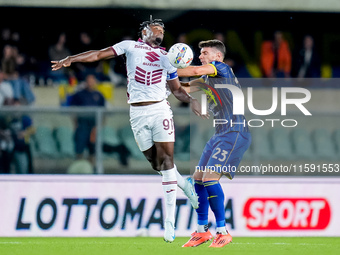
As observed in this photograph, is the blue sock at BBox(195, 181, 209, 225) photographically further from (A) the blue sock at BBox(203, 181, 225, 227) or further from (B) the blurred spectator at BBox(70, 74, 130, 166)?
(B) the blurred spectator at BBox(70, 74, 130, 166)

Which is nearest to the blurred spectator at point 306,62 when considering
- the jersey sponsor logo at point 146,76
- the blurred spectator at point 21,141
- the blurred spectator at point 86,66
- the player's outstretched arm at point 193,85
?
the blurred spectator at point 86,66

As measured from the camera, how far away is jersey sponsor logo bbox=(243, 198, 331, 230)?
1130cm

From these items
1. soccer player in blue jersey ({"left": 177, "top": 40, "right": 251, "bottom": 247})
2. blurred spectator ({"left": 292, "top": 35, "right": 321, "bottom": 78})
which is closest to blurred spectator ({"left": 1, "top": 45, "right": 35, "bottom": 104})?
soccer player in blue jersey ({"left": 177, "top": 40, "right": 251, "bottom": 247})

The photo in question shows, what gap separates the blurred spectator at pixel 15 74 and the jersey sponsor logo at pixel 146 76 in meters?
4.03

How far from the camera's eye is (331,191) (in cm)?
1145

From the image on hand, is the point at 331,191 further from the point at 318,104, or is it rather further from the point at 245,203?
the point at 318,104

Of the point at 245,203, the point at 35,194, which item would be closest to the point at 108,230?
the point at 35,194

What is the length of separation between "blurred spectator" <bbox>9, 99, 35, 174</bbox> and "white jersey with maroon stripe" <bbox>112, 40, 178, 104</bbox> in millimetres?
2706

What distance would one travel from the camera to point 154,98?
8.98m

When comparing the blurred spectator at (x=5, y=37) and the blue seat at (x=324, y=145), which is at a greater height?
the blurred spectator at (x=5, y=37)

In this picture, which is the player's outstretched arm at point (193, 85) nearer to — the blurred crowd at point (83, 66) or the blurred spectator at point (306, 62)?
the blurred crowd at point (83, 66)

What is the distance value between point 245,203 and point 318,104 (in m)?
4.17

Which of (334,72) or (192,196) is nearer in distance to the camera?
Answer: (192,196)

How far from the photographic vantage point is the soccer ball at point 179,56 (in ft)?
28.2
